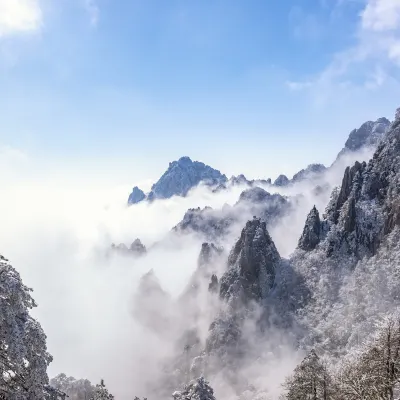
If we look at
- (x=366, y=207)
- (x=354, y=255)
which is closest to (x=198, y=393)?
(x=354, y=255)

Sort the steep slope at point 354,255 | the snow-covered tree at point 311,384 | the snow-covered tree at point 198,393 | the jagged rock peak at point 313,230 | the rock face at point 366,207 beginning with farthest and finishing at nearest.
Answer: the jagged rock peak at point 313,230 → the rock face at point 366,207 → the steep slope at point 354,255 → the snow-covered tree at point 198,393 → the snow-covered tree at point 311,384

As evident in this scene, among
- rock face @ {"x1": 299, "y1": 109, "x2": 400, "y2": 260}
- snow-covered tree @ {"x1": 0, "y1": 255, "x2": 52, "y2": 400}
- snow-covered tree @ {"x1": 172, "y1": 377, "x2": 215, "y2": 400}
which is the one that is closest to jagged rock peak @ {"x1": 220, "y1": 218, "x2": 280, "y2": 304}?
rock face @ {"x1": 299, "y1": 109, "x2": 400, "y2": 260}

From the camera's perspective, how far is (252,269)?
541 feet

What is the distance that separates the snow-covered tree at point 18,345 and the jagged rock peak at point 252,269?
14499 centimetres

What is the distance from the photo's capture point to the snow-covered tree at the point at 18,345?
768 inches

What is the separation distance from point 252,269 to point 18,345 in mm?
149039

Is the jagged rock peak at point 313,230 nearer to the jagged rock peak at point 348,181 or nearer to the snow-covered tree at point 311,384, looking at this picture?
the jagged rock peak at point 348,181

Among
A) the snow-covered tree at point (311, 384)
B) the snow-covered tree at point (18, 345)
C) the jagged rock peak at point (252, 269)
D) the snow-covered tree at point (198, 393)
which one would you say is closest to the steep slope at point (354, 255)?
the jagged rock peak at point (252, 269)

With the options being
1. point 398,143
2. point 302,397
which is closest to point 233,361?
point 398,143

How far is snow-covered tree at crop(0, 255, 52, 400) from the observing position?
19.5 meters

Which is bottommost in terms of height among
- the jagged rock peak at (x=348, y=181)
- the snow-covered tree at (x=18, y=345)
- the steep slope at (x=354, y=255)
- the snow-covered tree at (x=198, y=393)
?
the snow-covered tree at (x=18, y=345)

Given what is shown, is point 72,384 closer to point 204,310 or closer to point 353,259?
point 204,310

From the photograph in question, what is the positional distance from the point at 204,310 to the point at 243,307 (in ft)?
101

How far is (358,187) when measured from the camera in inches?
5955
